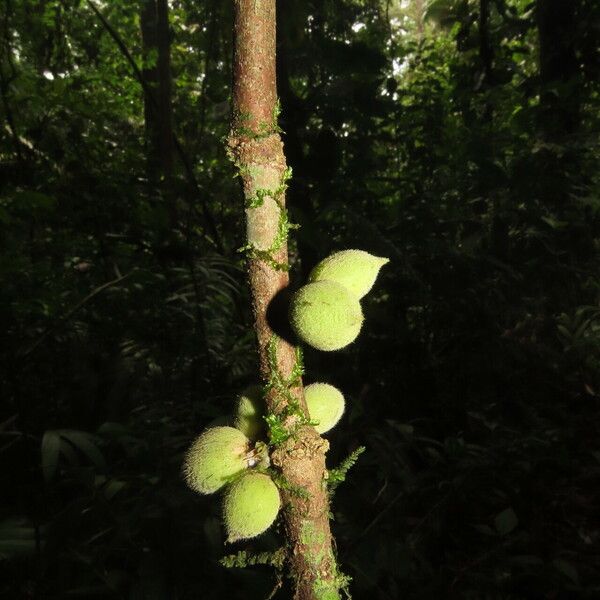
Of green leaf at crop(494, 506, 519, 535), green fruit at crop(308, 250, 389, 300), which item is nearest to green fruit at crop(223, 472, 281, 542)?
green fruit at crop(308, 250, 389, 300)

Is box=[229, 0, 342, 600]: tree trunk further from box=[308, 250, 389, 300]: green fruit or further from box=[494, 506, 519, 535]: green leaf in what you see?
box=[494, 506, 519, 535]: green leaf

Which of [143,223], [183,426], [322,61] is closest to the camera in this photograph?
[183,426]

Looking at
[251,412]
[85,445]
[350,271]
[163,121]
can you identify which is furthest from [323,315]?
[163,121]

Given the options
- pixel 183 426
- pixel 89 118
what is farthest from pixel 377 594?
pixel 89 118

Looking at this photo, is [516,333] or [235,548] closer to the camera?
[235,548]

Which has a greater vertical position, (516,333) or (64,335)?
(516,333)

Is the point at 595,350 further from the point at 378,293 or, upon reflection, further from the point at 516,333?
the point at 378,293

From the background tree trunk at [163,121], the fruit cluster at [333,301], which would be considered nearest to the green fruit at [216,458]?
the fruit cluster at [333,301]

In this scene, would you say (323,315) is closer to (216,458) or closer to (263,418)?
(263,418)
